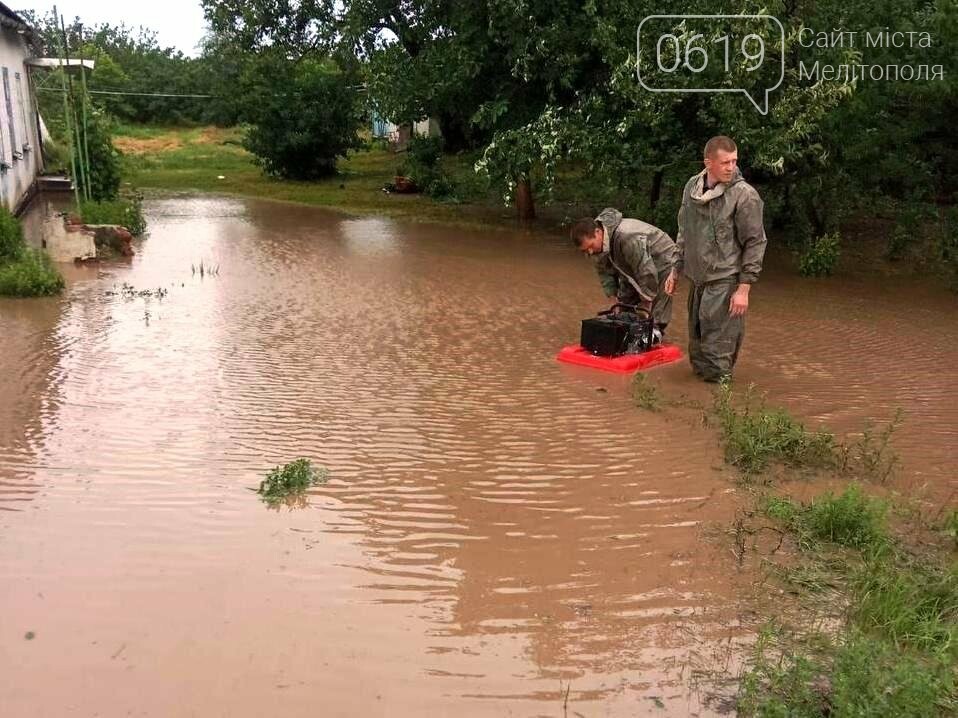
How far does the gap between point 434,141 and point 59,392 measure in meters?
14.3

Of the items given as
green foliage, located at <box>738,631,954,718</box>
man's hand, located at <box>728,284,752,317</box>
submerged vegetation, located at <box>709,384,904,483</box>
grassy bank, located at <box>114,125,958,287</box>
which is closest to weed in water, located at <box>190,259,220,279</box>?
grassy bank, located at <box>114,125,958,287</box>

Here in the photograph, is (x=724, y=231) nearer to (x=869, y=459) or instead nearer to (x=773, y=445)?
(x=773, y=445)

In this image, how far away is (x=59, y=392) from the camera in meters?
6.25

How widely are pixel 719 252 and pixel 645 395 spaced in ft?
4.19

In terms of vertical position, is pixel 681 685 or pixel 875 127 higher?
pixel 875 127

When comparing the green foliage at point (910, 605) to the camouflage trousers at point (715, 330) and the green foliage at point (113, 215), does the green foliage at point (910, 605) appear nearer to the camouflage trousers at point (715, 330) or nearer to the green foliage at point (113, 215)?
the camouflage trousers at point (715, 330)

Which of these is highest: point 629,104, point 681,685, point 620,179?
point 629,104

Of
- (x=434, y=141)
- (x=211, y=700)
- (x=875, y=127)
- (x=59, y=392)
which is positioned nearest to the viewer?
(x=211, y=700)

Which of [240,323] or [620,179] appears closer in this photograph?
[240,323]

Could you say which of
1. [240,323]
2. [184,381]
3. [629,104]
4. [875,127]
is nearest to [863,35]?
[875,127]

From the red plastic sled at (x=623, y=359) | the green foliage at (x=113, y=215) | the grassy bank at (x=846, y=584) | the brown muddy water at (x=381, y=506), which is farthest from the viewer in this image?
the green foliage at (x=113, y=215)

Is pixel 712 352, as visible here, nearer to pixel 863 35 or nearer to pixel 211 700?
pixel 211 700

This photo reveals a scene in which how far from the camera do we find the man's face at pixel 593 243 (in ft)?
23.4

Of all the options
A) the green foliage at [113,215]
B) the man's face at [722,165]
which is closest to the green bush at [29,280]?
the green foliage at [113,215]
